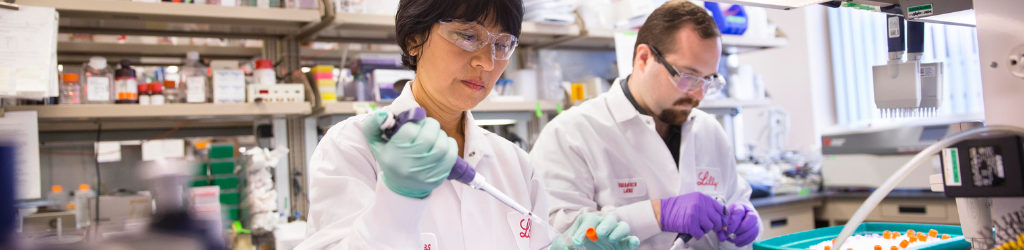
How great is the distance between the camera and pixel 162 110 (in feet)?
7.37

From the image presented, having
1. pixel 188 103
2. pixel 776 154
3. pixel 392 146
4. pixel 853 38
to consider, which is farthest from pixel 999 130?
pixel 853 38

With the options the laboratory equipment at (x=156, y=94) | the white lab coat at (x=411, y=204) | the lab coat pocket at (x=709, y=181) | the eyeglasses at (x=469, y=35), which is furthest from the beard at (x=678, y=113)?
the laboratory equipment at (x=156, y=94)

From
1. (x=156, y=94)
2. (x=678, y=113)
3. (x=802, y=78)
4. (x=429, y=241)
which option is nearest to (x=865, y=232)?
(x=678, y=113)

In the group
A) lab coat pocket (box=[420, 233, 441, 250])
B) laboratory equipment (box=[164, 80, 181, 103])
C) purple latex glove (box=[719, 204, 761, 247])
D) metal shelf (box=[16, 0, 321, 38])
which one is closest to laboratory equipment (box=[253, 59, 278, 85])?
metal shelf (box=[16, 0, 321, 38])

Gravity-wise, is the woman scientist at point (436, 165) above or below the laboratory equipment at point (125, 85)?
below

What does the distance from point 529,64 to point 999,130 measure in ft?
7.82

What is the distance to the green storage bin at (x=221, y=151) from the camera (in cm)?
254

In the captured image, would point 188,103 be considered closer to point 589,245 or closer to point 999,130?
point 589,245

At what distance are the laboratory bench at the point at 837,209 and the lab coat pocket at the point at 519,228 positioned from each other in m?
2.07

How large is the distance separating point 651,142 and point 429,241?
3.22ft

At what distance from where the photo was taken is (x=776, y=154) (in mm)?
4117

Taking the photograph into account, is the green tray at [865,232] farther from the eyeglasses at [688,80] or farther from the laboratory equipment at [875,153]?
the laboratory equipment at [875,153]

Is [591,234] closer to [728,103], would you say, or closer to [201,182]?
[201,182]

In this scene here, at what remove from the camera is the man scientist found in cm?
181
